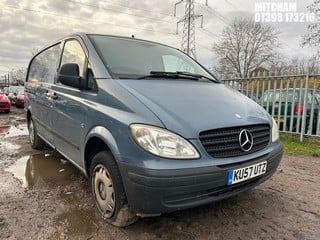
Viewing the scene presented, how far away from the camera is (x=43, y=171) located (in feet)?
13.8

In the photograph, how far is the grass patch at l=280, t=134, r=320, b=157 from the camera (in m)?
5.61

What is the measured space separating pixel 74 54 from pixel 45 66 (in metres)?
1.51

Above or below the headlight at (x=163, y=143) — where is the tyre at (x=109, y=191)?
below

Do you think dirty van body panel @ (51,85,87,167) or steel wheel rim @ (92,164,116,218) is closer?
steel wheel rim @ (92,164,116,218)

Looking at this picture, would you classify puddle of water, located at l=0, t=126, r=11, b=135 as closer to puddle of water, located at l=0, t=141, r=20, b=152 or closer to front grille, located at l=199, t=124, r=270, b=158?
puddle of water, located at l=0, t=141, r=20, b=152

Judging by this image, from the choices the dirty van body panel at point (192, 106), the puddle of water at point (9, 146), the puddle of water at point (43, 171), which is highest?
the dirty van body panel at point (192, 106)

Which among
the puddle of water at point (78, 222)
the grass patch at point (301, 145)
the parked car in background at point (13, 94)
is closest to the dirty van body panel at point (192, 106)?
the puddle of water at point (78, 222)

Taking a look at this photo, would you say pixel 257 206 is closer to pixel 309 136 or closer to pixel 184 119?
pixel 184 119

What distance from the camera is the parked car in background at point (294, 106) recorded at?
6250mm

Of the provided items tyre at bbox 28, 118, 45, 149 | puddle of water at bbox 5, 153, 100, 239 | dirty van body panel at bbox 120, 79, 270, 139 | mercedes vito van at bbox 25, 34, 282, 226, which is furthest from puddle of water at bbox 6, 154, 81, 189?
dirty van body panel at bbox 120, 79, 270, 139

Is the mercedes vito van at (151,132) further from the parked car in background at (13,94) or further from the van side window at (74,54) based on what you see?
the parked car in background at (13,94)

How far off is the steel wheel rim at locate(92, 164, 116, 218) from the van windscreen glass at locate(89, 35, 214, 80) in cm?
94

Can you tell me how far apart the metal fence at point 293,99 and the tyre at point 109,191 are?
17.2 feet

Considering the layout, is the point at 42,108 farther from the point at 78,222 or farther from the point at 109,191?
the point at 109,191
